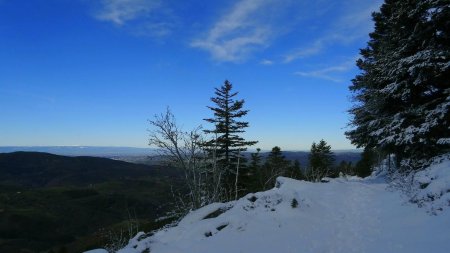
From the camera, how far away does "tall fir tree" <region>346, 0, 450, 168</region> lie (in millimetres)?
17906

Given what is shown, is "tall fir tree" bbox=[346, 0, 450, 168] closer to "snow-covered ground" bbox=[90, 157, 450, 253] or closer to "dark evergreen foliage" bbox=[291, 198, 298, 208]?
"snow-covered ground" bbox=[90, 157, 450, 253]

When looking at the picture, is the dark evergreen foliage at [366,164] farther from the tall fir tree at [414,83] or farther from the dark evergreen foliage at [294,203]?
the dark evergreen foliage at [294,203]

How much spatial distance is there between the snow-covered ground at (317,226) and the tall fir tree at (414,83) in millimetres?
3483

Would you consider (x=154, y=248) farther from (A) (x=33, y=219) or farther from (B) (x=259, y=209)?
(A) (x=33, y=219)

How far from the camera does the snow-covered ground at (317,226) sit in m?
9.77

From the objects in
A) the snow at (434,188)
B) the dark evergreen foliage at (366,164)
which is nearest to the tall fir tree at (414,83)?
the snow at (434,188)

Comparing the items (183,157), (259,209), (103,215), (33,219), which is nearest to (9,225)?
(33,219)

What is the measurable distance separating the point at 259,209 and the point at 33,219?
194039 millimetres

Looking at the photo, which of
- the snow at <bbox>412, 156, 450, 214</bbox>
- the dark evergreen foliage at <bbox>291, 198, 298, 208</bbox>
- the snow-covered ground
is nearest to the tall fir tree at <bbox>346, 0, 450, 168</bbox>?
the snow at <bbox>412, 156, 450, 214</bbox>

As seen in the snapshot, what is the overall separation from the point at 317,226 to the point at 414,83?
1046 cm

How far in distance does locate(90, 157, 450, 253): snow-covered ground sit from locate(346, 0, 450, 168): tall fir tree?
3.48 m

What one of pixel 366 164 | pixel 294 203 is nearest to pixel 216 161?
pixel 294 203

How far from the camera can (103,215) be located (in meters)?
198

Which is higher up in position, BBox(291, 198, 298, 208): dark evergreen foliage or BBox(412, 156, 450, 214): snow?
BBox(412, 156, 450, 214): snow
